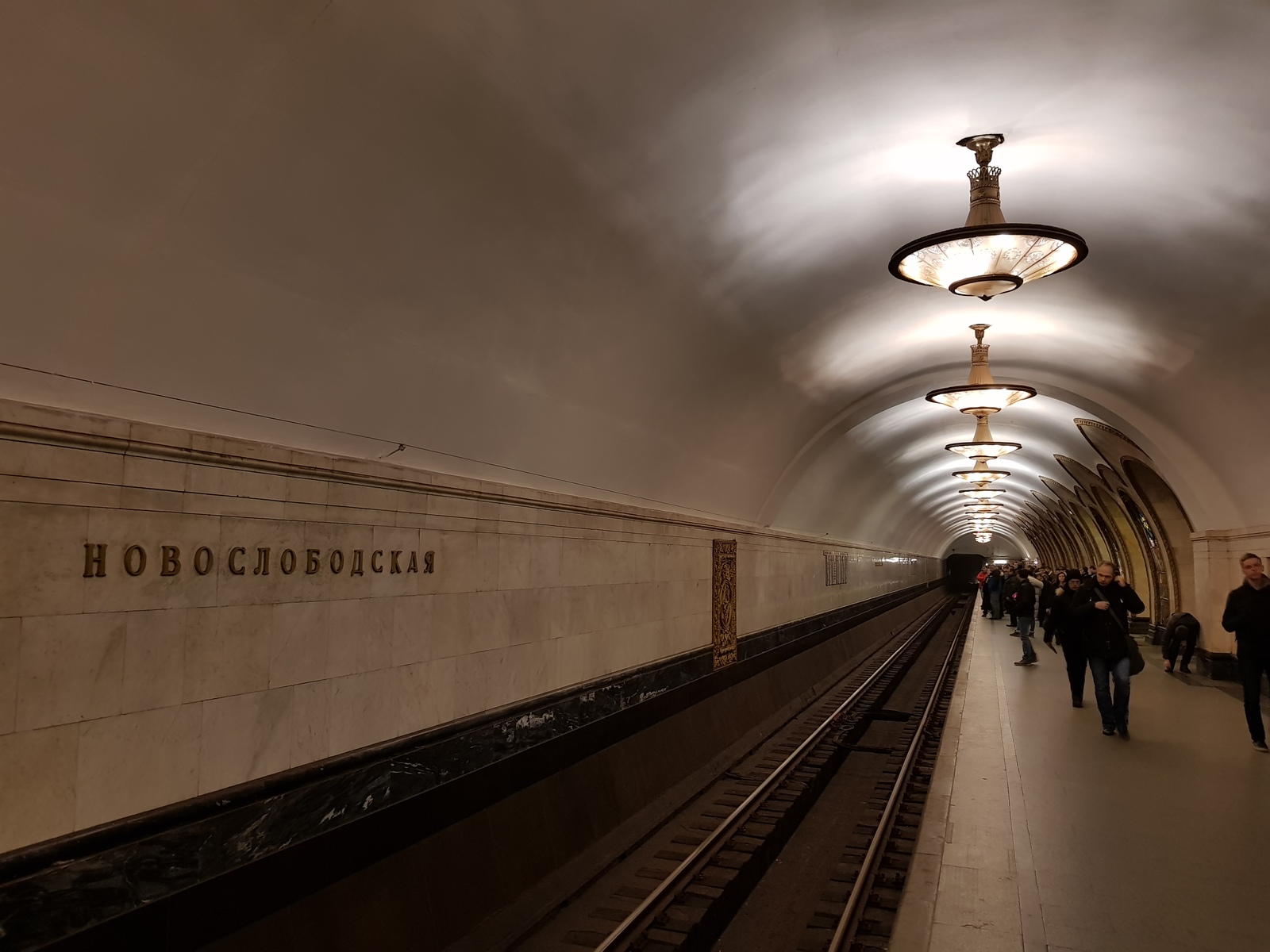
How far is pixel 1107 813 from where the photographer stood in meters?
6.02

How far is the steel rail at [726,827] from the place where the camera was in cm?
483

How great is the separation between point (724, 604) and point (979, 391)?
12.6 feet

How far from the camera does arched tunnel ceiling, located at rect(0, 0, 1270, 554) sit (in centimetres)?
314

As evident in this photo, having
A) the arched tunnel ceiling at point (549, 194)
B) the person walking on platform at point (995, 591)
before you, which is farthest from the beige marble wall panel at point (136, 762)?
the person walking on platform at point (995, 591)

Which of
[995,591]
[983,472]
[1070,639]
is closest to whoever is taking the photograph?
[1070,639]

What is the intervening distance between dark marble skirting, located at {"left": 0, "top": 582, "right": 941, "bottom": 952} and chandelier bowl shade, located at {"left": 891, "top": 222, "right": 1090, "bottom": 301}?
391 centimetres

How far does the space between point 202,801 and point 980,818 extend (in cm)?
471

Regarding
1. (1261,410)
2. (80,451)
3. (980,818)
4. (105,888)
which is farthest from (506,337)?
(1261,410)

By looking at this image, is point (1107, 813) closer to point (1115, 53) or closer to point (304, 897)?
point (1115, 53)

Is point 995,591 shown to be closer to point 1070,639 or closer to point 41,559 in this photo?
point 1070,639

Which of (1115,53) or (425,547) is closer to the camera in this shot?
(1115,53)

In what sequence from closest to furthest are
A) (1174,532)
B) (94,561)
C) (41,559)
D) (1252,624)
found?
(41,559) → (94,561) → (1252,624) → (1174,532)

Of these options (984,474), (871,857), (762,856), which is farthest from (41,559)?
(984,474)

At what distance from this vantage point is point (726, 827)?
6652mm
